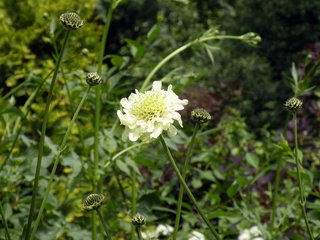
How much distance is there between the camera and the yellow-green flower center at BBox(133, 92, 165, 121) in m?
1.12

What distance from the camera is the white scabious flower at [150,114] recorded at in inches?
43.6

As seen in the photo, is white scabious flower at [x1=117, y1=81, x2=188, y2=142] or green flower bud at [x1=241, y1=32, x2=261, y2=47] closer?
white scabious flower at [x1=117, y1=81, x2=188, y2=142]

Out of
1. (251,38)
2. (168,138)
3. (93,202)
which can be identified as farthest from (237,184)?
(93,202)

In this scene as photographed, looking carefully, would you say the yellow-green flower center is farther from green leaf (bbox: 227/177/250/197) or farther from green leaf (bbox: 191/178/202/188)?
green leaf (bbox: 191/178/202/188)

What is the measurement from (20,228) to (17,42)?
1975 millimetres

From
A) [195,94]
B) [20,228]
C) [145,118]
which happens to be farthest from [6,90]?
[145,118]

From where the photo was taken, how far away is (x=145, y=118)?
1126 mm

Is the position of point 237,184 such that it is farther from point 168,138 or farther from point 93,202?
point 93,202

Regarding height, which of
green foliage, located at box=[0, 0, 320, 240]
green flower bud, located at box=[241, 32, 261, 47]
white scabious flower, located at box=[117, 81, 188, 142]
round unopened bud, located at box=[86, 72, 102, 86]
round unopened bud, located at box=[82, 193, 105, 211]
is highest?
round unopened bud, located at box=[86, 72, 102, 86]

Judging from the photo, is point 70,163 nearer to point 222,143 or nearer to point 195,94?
point 222,143

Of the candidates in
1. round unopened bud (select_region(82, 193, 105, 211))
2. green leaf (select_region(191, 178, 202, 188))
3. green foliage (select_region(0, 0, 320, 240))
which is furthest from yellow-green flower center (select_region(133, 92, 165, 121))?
green leaf (select_region(191, 178, 202, 188))

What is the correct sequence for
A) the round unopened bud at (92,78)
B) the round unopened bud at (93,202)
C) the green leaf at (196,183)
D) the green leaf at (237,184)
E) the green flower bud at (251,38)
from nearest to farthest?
the round unopened bud at (93,202) < the round unopened bud at (92,78) < the green leaf at (237,184) < the green flower bud at (251,38) < the green leaf at (196,183)

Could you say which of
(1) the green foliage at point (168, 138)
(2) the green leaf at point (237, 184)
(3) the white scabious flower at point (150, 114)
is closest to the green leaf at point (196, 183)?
(1) the green foliage at point (168, 138)

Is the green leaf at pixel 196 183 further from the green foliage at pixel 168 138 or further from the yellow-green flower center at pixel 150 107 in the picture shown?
the yellow-green flower center at pixel 150 107
